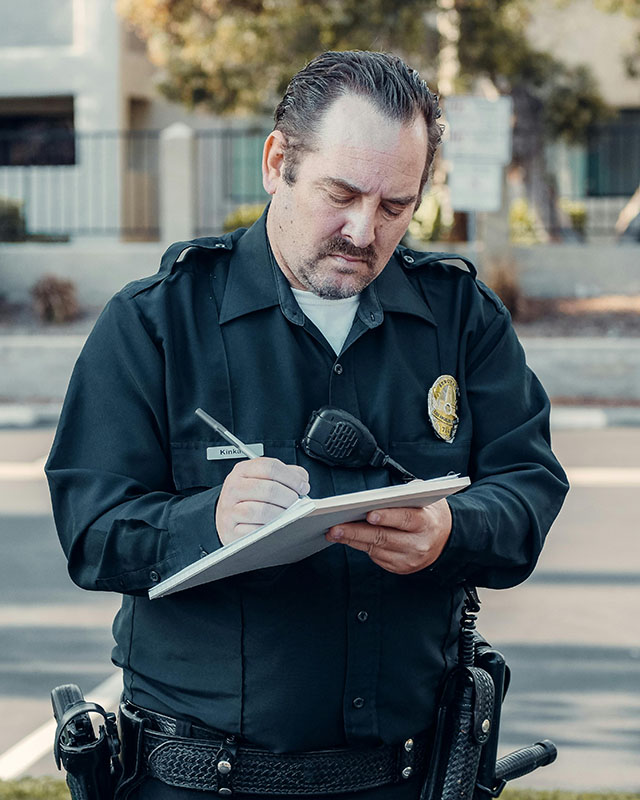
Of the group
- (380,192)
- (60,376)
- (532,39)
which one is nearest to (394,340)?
(380,192)

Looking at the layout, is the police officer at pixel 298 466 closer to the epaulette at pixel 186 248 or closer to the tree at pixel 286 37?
the epaulette at pixel 186 248

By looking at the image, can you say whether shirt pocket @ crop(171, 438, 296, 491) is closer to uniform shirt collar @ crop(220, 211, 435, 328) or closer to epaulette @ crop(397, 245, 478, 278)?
uniform shirt collar @ crop(220, 211, 435, 328)

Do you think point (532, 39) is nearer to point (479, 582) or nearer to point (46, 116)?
point (46, 116)

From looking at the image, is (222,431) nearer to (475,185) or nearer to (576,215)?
(475,185)

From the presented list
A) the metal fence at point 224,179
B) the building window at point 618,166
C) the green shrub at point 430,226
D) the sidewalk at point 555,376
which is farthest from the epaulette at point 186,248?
the building window at point 618,166

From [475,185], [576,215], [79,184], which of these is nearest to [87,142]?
[79,184]

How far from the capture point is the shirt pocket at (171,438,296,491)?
2092 mm

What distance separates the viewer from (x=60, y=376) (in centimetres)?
1393

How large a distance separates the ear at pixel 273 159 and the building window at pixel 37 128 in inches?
769

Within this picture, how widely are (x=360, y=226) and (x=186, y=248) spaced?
307 mm

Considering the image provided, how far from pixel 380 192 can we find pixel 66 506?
69 cm

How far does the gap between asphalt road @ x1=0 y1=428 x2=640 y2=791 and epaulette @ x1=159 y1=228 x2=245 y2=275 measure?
2872 millimetres

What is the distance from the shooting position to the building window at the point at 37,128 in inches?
838

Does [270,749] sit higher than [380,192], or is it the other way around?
[380,192]
